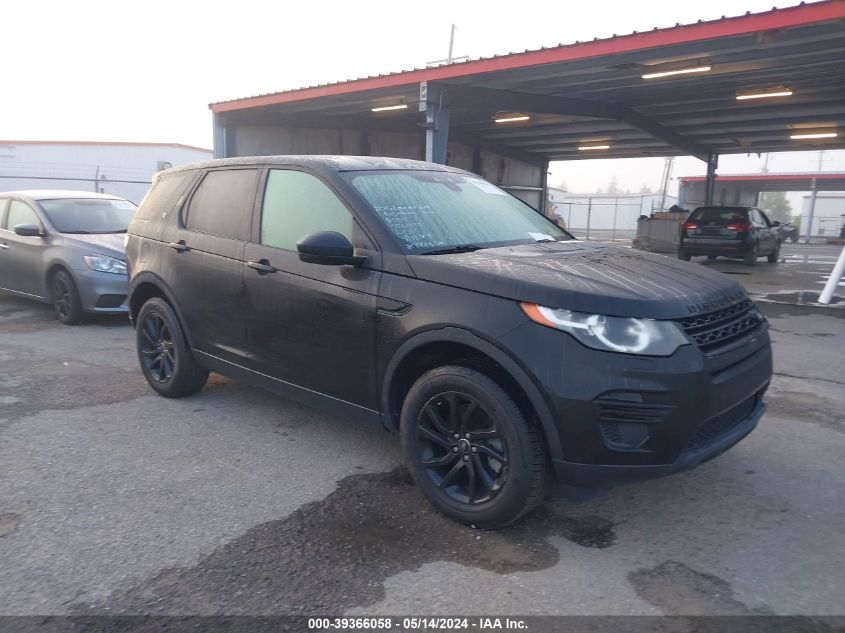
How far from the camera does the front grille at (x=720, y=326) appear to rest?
279cm

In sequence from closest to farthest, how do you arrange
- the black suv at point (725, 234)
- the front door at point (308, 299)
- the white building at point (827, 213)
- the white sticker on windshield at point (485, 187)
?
the front door at point (308, 299) → the white sticker on windshield at point (485, 187) → the black suv at point (725, 234) → the white building at point (827, 213)

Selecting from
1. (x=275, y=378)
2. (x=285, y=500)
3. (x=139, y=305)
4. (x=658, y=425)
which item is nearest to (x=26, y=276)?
(x=139, y=305)

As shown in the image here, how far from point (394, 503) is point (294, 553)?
642 millimetres

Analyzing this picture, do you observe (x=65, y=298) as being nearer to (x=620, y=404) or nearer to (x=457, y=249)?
(x=457, y=249)

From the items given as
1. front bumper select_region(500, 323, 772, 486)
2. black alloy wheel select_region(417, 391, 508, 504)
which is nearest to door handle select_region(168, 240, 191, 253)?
black alloy wheel select_region(417, 391, 508, 504)

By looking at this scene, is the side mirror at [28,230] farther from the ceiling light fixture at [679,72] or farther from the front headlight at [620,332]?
the ceiling light fixture at [679,72]

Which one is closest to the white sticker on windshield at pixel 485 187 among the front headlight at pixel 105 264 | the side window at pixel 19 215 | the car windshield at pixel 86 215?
the front headlight at pixel 105 264

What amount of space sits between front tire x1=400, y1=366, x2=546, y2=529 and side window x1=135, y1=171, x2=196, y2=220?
2.72 meters

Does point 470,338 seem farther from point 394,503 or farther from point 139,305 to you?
point 139,305

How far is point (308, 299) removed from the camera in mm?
3611

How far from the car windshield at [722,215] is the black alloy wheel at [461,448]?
15.7m

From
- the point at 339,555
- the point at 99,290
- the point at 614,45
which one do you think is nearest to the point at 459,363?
the point at 339,555

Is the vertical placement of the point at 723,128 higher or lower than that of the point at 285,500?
higher

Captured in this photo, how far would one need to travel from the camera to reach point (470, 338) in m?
2.92
